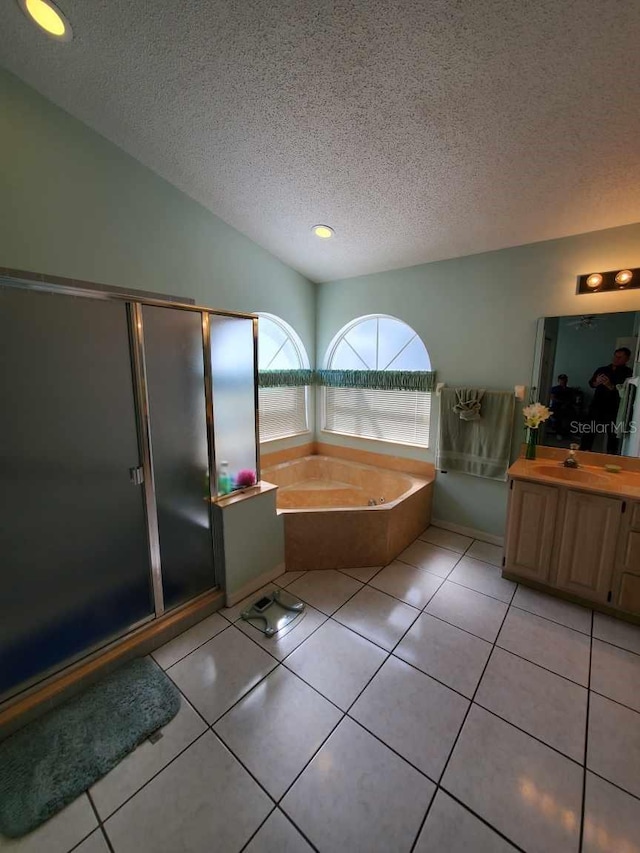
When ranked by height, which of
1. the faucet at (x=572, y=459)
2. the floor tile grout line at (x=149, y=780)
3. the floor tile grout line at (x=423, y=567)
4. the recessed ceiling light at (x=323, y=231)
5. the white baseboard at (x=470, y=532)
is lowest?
the floor tile grout line at (x=149, y=780)

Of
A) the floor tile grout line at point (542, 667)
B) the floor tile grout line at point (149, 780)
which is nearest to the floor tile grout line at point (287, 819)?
the floor tile grout line at point (149, 780)

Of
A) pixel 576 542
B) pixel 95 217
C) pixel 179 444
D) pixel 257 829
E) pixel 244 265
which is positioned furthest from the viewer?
pixel 244 265

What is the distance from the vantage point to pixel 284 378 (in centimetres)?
363

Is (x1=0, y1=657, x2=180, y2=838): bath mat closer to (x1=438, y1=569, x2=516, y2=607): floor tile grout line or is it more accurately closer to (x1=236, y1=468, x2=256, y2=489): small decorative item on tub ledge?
(x1=236, y1=468, x2=256, y2=489): small decorative item on tub ledge

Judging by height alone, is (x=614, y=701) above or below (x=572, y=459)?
below

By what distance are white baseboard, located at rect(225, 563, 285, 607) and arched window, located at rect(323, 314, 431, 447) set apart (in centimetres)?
180

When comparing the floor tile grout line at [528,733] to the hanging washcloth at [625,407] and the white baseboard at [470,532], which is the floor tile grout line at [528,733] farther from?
the hanging washcloth at [625,407]

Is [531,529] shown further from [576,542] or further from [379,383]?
[379,383]

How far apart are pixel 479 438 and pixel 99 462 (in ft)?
9.21

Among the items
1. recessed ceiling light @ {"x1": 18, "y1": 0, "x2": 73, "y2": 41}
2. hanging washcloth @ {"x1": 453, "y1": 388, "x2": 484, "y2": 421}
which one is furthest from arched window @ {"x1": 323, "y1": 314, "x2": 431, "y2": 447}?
recessed ceiling light @ {"x1": 18, "y1": 0, "x2": 73, "y2": 41}

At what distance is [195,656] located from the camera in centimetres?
187

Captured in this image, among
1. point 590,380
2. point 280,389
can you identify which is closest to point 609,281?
point 590,380

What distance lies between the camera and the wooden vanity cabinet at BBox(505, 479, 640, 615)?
2053mm

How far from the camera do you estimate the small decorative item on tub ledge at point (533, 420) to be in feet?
8.52
